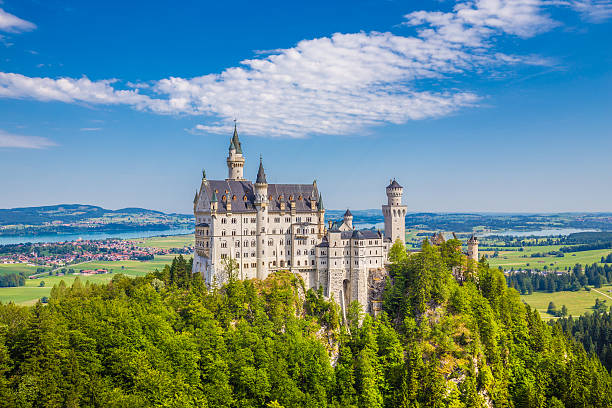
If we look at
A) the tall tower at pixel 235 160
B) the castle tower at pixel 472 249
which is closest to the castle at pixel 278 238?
the tall tower at pixel 235 160

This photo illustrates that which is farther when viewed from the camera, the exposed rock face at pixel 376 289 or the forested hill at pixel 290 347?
the exposed rock face at pixel 376 289

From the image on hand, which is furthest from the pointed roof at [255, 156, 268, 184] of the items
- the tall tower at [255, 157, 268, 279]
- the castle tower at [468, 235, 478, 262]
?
the castle tower at [468, 235, 478, 262]

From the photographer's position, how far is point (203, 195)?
9138 cm

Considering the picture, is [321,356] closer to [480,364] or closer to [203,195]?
[480,364]

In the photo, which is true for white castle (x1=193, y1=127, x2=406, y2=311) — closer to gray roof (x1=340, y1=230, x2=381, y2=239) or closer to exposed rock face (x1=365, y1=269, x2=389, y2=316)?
gray roof (x1=340, y1=230, x2=381, y2=239)

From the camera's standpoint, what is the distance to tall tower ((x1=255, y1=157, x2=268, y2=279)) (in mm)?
92438

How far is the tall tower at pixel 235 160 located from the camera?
99.6 meters

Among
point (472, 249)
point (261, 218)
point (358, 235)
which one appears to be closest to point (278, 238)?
point (261, 218)

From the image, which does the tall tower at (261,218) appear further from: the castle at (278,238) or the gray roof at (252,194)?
the gray roof at (252,194)

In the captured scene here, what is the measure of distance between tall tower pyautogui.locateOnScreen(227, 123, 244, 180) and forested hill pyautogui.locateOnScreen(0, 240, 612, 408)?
20.2m

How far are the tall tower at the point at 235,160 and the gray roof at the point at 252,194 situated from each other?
3.81m

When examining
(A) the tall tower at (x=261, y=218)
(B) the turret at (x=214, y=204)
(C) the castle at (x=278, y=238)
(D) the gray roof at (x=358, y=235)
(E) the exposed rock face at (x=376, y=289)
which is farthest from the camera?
(D) the gray roof at (x=358, y=235)

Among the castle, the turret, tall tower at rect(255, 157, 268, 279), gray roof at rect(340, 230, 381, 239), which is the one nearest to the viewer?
the turret

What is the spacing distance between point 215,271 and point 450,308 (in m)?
43.1
